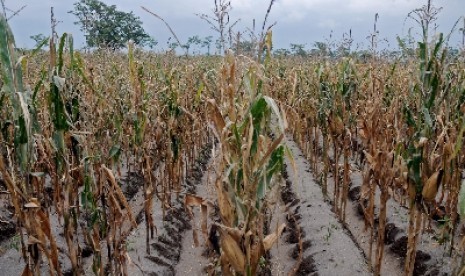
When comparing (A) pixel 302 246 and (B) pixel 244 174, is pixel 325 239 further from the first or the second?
(B) pixel 244 174

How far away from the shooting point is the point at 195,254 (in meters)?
5.20

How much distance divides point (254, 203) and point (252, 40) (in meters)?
0.89

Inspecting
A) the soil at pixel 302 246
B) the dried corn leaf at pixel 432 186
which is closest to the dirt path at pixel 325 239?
the soil at pixel 302 246

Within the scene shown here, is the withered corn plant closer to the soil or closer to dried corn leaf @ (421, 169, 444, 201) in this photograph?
the soil

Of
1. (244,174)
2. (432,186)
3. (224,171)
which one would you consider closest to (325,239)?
(432,186)

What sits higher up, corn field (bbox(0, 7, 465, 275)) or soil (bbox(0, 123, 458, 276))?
corn field (bbox(0, 7, 465, 275))

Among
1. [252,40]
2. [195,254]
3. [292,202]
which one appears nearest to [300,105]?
[292,202]

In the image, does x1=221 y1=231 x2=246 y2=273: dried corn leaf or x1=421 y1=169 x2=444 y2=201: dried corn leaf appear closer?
x1=221 y1=231 x2=246 y2=273: dried corn leaf

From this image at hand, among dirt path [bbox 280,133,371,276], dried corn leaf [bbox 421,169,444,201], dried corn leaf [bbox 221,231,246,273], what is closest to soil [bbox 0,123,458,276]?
dirt path [bbox 280,133,371,276]

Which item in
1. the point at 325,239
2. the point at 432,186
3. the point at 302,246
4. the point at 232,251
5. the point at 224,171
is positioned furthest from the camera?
the point at 302,246

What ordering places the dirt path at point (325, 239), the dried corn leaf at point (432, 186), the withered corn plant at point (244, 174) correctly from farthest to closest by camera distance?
the dirt path at point (325, 239)
the dried corn leaf at point (432, 186)
the withered corn plant at point (244, 174)

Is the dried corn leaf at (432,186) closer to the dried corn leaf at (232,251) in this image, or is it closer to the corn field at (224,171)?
the corn field at (224,171)

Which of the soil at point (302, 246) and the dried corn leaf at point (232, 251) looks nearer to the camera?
the dried corn leaf at point (232, 251)

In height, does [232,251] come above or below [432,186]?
below
